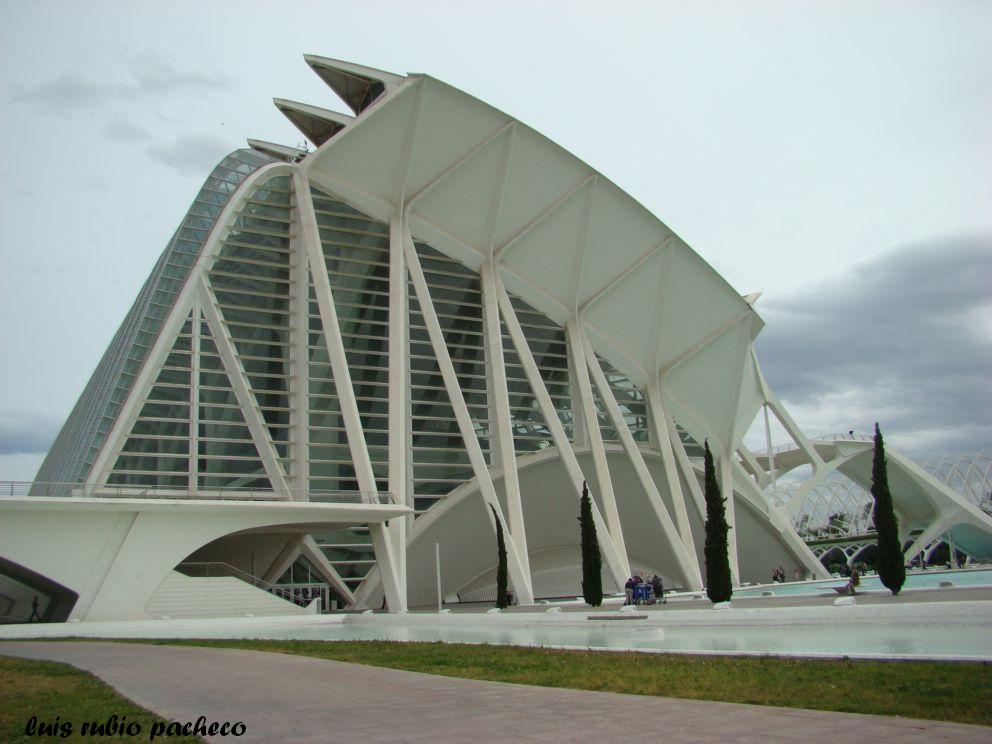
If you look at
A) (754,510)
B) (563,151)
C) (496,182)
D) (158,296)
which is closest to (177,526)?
(158,296)

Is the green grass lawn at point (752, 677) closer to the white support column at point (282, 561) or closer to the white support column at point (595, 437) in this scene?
the white support column at point (595, 437)

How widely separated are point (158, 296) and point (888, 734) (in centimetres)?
3247

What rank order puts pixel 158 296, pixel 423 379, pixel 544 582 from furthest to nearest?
pixel 544 582 → pixel 423 379 → pixel 158 296

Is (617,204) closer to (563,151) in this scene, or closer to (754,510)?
(563,151)

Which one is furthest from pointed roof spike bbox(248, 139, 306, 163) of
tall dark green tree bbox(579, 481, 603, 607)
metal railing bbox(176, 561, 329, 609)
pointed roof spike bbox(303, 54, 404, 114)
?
tall dark green tree bbox(579, 481, 603, 607)

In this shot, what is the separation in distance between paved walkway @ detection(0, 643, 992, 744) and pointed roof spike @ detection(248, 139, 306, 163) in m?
30.3

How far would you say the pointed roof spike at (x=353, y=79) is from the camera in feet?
113

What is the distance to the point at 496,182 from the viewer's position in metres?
35.1

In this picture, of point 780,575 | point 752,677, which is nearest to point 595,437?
point 780,575

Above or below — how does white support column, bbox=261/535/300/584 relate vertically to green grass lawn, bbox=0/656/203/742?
above

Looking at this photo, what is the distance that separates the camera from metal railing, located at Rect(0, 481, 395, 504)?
89.6ft

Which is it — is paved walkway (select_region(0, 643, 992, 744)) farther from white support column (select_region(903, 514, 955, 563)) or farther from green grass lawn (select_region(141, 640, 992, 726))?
white support column (select_region(903, 514, 955, 563))

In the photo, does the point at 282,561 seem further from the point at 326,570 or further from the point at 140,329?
the point at 140,329

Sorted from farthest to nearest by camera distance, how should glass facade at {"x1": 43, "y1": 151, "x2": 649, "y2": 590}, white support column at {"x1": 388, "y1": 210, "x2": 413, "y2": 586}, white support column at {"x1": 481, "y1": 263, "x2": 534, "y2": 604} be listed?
glass facade at {"x1": 43, "y1": 151, "x2": 649, "y2": 590} → white support column at {"x1": 481, "y1": 263, "x2": 534, "y2": 604} → white support column at {"x1": 388, "y1": 210, "x2": 413, "y2": 586}
